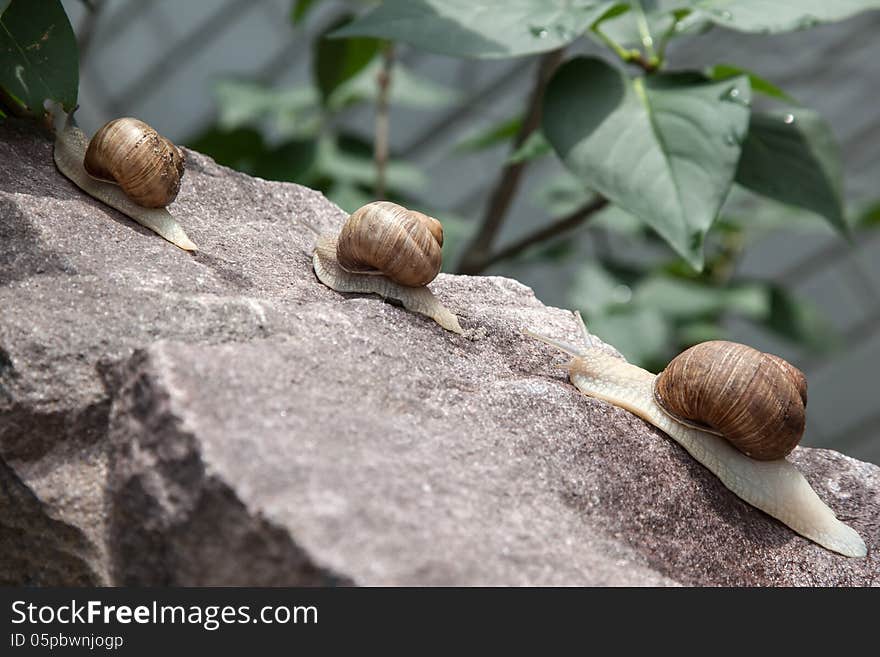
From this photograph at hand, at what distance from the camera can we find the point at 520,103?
15.9 feet

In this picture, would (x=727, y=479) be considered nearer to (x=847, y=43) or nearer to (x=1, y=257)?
(x=1, y=257)

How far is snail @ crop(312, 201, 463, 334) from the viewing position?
1.26 meters

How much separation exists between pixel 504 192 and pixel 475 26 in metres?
0.53

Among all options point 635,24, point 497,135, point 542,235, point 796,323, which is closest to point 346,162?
point 497,135

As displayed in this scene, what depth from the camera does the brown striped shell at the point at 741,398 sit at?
47.0 inches

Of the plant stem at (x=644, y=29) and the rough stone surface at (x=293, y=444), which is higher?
the plant stem at (x=644, y=29)

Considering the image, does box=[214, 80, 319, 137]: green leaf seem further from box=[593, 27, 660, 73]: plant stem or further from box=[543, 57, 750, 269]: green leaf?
box=[543, 57, 750, 269]: green leaf

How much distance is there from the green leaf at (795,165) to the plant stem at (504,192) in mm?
443

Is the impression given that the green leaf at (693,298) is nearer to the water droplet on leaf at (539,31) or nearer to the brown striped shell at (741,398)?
the water droplet on leaf at (539,31)

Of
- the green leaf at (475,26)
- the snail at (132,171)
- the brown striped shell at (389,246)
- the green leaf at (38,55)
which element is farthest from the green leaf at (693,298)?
the green leaf at (38,55)

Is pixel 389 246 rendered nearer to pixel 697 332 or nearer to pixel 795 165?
pixel 795 165

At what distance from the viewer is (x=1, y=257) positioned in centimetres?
110

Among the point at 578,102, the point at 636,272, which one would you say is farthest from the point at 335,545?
the point at 636,272

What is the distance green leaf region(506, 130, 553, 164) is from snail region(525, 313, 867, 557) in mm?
660
